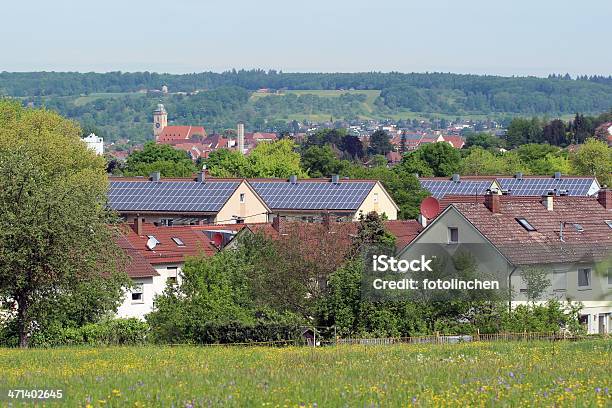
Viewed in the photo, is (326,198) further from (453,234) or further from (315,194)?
(453,234)

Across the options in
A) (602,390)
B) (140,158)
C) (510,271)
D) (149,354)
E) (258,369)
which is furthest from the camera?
(140,158)

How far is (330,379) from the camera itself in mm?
16453

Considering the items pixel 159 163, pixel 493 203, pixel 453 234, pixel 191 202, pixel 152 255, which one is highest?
pixel 159 163

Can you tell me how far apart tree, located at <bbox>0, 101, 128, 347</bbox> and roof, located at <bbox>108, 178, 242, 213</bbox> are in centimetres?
5025

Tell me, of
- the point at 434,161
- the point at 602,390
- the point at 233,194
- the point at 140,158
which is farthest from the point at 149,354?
the point at 140,158

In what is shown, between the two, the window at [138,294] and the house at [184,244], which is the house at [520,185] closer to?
the house at [184,244]

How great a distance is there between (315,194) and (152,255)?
36.8 meters

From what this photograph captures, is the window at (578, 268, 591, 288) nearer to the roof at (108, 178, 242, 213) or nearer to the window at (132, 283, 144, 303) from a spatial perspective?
the window at (132, 283, 144, 303)

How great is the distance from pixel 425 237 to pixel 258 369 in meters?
33.9

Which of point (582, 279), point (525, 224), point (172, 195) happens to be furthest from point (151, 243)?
point (172, 195)

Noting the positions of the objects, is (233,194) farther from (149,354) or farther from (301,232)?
(149,354)

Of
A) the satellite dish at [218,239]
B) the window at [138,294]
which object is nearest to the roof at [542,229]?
the window at [138,294]

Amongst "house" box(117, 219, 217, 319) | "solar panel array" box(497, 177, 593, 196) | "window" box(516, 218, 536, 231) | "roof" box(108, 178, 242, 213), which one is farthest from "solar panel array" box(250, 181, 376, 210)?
"window" box(516, 218, 536, 231)

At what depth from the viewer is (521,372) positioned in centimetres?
1733
